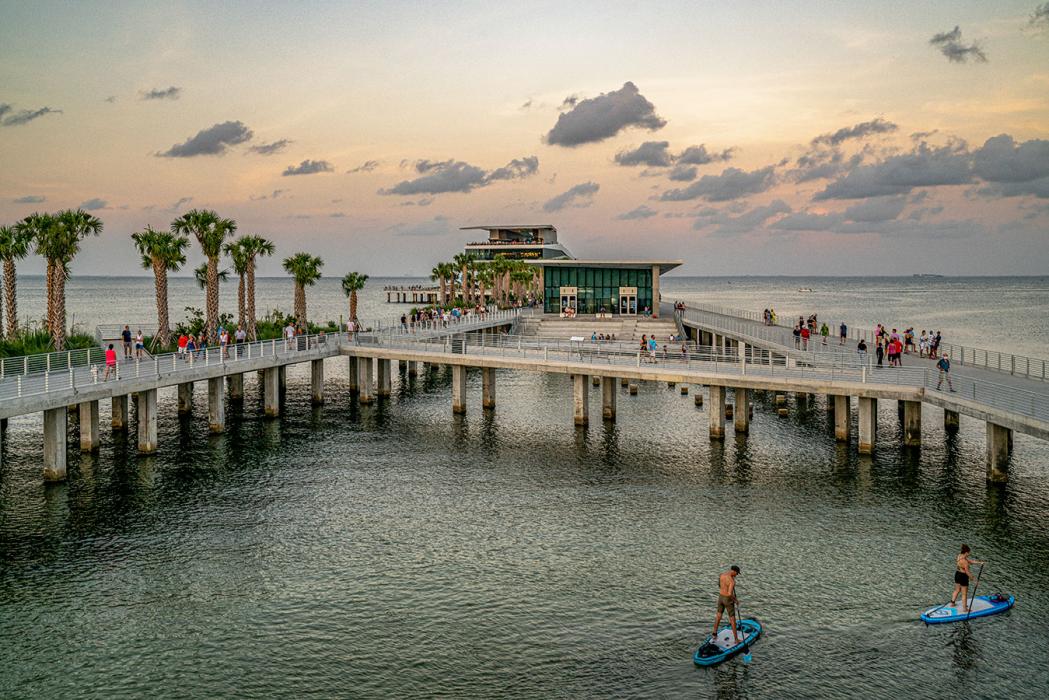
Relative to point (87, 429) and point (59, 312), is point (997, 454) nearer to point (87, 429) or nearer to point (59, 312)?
point (87, 429)

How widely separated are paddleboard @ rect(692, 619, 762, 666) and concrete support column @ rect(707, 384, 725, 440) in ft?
68.6

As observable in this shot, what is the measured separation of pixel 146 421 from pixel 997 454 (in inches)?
1358

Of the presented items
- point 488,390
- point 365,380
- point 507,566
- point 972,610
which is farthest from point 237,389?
point 972,610

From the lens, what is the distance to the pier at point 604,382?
30516mm

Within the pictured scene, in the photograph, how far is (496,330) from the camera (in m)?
80.1

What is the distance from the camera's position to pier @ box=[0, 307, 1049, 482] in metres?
30.5

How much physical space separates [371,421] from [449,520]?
1946 centimetres

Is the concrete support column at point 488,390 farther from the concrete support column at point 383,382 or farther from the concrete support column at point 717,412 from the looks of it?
the concrete support column at point 717,412

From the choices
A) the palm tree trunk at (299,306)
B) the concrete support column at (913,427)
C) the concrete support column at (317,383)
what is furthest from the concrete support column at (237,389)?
the concrete support column at (913,427)

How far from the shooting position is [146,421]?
119 feet

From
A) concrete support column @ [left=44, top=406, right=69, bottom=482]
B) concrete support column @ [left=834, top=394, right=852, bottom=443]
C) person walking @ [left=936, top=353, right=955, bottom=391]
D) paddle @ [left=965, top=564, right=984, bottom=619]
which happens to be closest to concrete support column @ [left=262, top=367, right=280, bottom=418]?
concrete support column @ [left=44, top=406, right=69, bottom=482]

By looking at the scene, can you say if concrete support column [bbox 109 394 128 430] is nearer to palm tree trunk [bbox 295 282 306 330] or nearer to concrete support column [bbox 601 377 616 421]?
palm tree trunk [bbox 295 282 306 330]

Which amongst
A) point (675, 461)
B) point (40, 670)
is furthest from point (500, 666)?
point (675, 461)

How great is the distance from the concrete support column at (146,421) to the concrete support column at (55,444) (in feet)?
16.3
